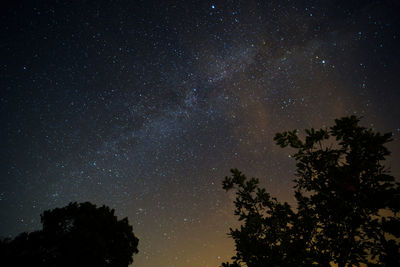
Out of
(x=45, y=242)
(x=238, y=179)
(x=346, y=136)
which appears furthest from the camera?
(x=45, y=242)

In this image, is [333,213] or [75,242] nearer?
[333,213]

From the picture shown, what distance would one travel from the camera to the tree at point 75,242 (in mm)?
10648

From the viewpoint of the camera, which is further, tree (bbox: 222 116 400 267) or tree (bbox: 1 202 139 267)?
Answer: tree (bbox: 1 202 139 267)

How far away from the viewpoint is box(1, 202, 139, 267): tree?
34.9 ft

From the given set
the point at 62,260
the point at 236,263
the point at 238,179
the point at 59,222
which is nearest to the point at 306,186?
the point at 238,179

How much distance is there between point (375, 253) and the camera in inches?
149

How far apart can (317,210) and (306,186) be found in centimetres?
61

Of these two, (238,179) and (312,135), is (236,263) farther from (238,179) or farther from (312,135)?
(312,135)

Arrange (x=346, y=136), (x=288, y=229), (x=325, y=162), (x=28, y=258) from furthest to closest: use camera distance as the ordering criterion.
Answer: (x=28, y=258), (x=288, y=229), (x=325, y=162), (x=346, y=136)

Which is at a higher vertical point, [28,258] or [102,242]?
[102,242]

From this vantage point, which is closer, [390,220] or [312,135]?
[390,220]

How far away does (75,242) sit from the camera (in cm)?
1100

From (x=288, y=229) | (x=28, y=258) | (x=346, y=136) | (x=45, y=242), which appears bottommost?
(x=28, y=258)

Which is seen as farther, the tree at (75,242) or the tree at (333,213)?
the tree at (75,242)
